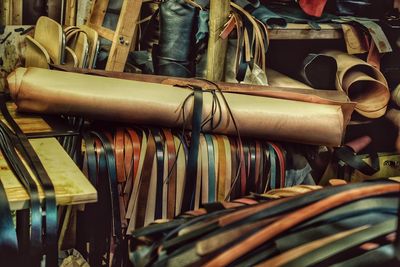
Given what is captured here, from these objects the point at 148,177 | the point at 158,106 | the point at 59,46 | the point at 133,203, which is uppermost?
the point at 59,46

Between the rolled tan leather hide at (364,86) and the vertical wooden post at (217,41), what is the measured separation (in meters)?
0.72

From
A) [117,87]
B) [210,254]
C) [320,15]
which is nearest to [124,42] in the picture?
[117,87]

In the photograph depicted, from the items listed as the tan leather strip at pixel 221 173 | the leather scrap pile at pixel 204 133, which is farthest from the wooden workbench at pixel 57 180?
the tan leather strip at pixel 221 173

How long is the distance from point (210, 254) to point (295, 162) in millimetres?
1413

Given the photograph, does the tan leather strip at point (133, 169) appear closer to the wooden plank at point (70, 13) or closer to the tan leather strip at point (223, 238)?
the tan leather strip at point (223, 238)

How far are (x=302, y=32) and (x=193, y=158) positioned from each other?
4.95ft

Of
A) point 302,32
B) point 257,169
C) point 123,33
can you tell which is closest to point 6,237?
point 257,169

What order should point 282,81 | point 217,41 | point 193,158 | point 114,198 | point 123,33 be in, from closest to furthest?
point 114,198 → point 193,158 → point 217,41 → point 123,33 → point 282,81

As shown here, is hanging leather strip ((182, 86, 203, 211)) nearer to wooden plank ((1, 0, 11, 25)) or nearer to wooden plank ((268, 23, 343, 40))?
wooden plank ((268, 23, 343, 40))

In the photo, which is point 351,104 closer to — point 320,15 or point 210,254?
point 320,15

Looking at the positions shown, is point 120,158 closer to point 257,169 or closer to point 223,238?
point 257,169

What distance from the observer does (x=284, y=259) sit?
1535mm

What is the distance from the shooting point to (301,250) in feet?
5.06

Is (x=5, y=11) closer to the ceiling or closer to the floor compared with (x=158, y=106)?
closer to the ceiling
